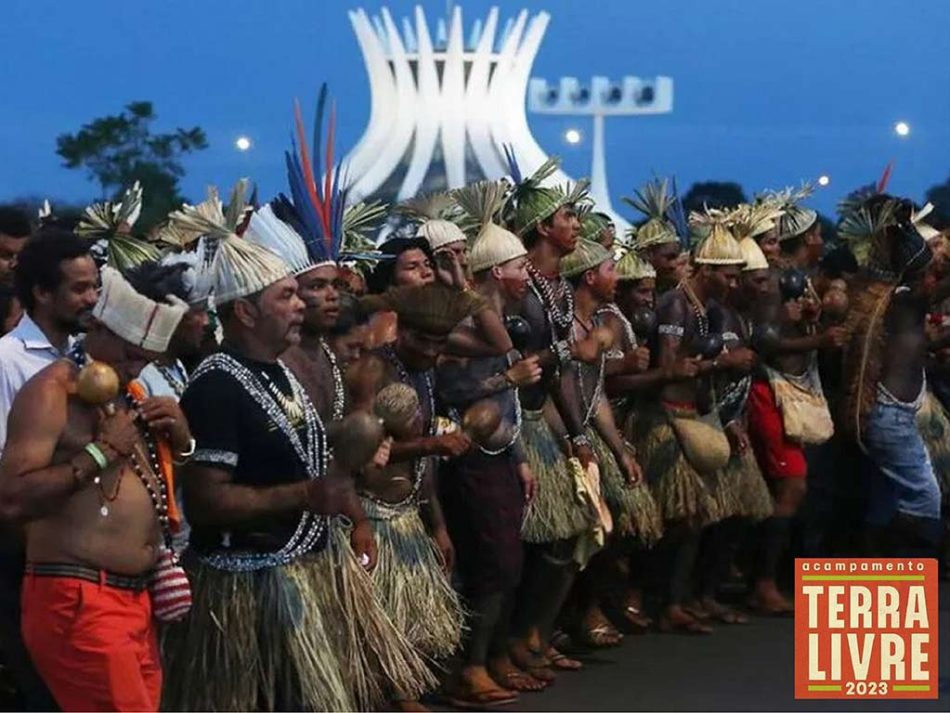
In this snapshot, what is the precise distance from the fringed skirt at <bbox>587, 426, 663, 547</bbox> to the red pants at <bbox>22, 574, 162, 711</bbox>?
3721 millimetres

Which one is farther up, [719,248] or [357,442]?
[719,248]

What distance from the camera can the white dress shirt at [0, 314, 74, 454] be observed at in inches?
202

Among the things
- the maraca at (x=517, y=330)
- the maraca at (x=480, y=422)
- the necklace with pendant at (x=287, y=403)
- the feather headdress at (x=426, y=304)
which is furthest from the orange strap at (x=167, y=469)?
the maraca at (x=517, y=330)

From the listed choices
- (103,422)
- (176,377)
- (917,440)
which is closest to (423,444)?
(176,377)

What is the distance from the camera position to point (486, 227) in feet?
23.9

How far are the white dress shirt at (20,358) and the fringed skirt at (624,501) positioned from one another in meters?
3.10

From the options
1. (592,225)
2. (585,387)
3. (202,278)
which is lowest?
(585,387)

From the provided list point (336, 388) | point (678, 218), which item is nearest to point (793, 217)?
point (678, 218)

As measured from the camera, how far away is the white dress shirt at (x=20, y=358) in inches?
202

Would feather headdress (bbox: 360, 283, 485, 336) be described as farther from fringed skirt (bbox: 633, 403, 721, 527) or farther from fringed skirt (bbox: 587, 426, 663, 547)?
fringed skirt (bbox: 633, 403, 721, 527)

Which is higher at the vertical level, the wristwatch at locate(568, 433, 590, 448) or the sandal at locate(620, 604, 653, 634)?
the wristwatch at locate(568, 433, 590, 448)

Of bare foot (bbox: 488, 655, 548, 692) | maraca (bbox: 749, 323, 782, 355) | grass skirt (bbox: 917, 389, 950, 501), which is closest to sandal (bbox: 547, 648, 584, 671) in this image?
bare foot (bbox: 488, 655, 548, 692)

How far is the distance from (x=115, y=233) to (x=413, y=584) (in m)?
1.69

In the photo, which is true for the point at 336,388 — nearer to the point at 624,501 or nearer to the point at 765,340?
the point at 624,501
